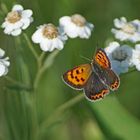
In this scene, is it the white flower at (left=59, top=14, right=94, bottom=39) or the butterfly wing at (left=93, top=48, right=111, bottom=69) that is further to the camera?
the white flower at (left=59, top=14, right=94, bottom=39)

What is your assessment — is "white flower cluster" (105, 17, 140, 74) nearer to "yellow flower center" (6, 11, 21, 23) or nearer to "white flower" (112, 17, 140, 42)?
"white flower" (112, 17, 140, 42)

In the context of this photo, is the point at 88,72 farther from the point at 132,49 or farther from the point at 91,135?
the point at 91,135

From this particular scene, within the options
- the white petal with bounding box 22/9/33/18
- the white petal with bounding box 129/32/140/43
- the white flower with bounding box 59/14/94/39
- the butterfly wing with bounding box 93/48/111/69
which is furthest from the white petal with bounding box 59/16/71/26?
the butterfly wing with bounding box 93/48/111/69

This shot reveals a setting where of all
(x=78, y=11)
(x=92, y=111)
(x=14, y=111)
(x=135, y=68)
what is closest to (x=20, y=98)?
(x=14, y=111)

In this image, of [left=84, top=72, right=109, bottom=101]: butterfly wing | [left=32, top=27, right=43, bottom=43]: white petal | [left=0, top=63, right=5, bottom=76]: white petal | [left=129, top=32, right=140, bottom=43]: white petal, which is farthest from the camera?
[left=129, top=32, right=140, bottom=43]: white petal

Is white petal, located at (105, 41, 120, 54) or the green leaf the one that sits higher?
white petal, located at (105, 41, 120, 54)

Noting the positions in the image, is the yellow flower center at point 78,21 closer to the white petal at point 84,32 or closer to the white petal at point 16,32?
the white petal at point 84,32

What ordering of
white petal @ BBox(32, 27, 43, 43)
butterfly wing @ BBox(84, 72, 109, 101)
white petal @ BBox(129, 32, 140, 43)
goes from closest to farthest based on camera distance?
butterfly wing @ BBox(84, 72, 109, 101), white petal @ BBox(32, 27, 43, 43), white petal @ BBox(129, 32, 140, 43)
